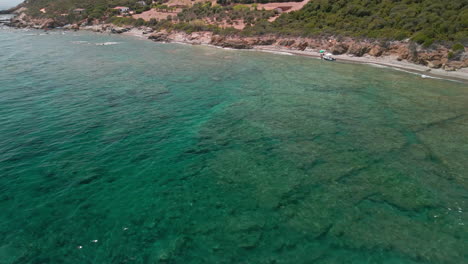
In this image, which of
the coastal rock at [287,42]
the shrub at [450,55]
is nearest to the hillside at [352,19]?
the coastal rock at [287,42]

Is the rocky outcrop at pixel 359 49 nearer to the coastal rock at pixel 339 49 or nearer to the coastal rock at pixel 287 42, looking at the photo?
the coastal rock at pixel 339 49

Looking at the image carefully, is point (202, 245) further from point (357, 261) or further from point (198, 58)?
point (198, 58)

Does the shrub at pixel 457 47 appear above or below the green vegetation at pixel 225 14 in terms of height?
below

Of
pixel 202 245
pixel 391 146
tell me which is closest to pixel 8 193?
pixel 202 245

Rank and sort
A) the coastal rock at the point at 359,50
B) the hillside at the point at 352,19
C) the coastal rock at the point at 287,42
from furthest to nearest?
the coastal rock at the point at 287,42, the coastal rock at the point at 359,50, the hillside at the point at 352,19

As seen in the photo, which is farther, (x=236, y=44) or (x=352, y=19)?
(x=236, y=44)

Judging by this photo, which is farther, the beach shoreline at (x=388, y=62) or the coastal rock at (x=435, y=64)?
→ the coastal rock at (x=435, y=64)

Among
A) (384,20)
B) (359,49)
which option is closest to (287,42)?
(359,49)

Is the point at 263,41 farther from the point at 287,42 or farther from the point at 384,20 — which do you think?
the point at 384,20
